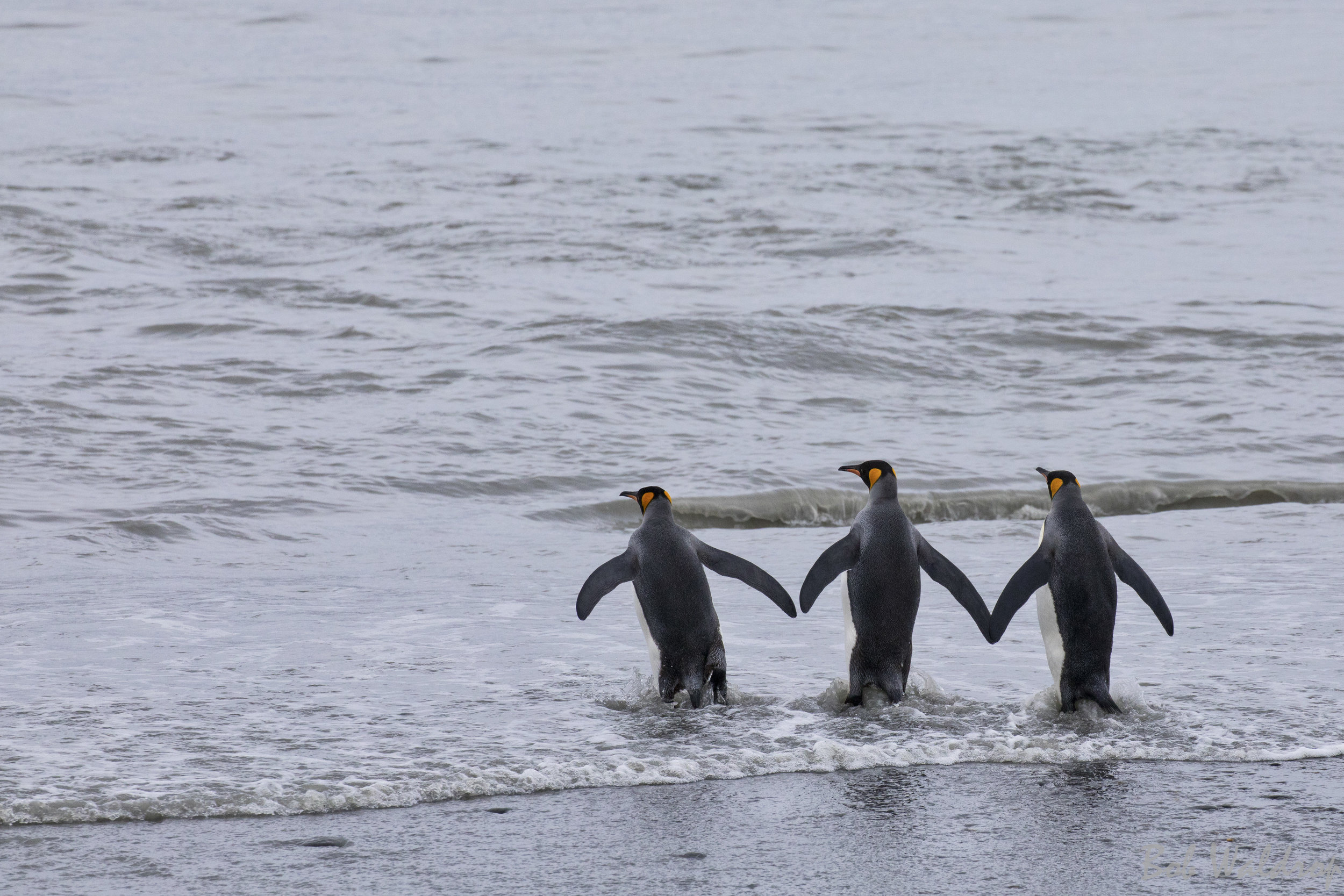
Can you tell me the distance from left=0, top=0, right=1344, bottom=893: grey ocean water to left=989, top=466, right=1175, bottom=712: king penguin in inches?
5.4

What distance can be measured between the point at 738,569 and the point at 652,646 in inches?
15.1

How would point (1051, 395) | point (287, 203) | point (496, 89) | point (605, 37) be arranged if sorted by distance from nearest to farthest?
point (1051, 395)
point (287, 203)
point (496, 89)
point (605, 37)

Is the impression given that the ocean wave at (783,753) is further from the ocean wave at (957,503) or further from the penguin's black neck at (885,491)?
the ocean wave at (957,503)

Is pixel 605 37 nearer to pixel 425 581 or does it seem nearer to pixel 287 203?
pixel 287 203

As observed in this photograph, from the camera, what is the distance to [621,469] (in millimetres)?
9266

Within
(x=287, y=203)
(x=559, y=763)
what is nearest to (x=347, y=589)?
(x=559, y=763)

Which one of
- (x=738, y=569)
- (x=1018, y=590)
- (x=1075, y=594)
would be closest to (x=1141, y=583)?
(x=1075, y=594)

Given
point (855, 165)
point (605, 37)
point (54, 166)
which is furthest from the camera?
point (605, 37)

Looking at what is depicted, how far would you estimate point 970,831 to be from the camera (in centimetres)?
359

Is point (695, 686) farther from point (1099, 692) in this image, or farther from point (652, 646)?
point (1099, 692)

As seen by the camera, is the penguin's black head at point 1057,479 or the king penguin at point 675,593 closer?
the king penguin at point 675,593

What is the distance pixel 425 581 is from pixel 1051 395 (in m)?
6.03

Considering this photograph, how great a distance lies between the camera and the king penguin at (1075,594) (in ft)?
15.0

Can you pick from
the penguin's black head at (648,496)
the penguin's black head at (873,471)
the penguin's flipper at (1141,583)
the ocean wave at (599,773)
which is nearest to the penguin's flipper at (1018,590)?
the penguin's flipper at (1141,583)
